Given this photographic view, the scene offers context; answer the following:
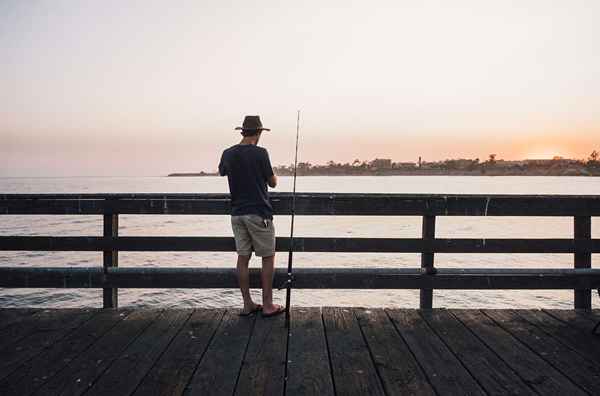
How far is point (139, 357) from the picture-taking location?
3170 millimetres

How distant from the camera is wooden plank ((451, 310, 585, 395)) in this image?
274 centimetres

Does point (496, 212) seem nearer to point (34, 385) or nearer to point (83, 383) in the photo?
point (83, 383)

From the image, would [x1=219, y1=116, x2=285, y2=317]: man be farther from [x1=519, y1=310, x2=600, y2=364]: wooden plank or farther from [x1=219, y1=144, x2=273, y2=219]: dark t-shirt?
[x1=519, y1=310, x2=600, y2=364]: wooden plank

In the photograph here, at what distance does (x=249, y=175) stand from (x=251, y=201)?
0.25 metres

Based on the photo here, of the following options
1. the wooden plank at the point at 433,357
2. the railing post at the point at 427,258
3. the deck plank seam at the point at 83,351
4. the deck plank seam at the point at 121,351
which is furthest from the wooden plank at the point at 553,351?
the deck plank seam at the point at 83,351

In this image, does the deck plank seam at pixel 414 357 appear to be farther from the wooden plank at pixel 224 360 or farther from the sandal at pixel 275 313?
the wooden plank at pixel 224 360

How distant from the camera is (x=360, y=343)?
11.3 feet

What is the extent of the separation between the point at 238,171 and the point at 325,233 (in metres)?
21.8

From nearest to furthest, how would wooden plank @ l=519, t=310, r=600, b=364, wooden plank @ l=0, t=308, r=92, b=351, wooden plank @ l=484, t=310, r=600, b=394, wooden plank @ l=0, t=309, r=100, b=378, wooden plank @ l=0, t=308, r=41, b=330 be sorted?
wooden plank @ l=484, t=310, r=600, b=394 → wooden plank @ l=0, t=309, r=100, b=378 → wooden plank @ l=519, t=310, r=600, b=364 → wooden plank @ l=0, t=308, r=92, b=351 → wooden plank @ l=0, t=308, r=41, b=330

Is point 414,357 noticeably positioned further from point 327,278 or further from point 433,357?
point 327,278

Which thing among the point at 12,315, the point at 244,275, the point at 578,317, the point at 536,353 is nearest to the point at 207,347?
the point at 244,275

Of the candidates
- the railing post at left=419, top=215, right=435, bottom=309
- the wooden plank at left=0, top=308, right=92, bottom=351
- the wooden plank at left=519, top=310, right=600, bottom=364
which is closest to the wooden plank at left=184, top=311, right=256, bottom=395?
the wooden plank at left=0, top=308, right=92, bottom=351

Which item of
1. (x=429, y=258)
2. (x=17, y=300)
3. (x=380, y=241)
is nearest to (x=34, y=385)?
(x=380, y=241)

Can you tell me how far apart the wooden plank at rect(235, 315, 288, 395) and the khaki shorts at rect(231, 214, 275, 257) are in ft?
2.22
